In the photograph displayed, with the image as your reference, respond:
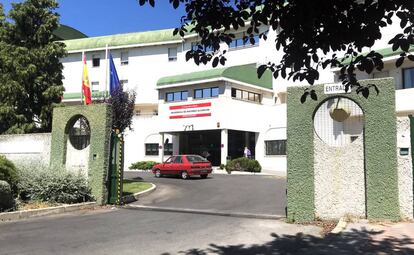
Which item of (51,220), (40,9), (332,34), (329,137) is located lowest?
(51,220)

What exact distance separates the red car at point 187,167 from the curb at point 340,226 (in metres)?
18.5

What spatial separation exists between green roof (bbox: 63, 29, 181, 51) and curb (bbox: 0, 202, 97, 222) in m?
33.5

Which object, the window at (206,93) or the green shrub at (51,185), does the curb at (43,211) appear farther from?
the window at (206,93)

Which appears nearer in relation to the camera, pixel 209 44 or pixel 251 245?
pixel 209 44

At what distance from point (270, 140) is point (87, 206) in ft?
84.0

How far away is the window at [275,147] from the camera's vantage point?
37.8m

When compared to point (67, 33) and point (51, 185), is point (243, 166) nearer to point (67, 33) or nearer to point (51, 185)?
point (51, 185)

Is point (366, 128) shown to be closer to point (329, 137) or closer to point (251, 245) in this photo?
point (329, 137)

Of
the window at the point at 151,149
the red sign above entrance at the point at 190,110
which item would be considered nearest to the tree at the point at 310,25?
the red sign above entrance at the point at 190,110

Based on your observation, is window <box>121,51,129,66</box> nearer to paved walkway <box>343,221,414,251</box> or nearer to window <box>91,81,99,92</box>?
window <box>91,81,99,92</box>

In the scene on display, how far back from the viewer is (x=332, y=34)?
17.0ft

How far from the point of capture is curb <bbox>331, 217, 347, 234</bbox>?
984cm

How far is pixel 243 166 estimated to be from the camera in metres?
35.7

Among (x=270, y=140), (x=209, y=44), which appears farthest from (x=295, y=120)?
(x=270, y=140)
